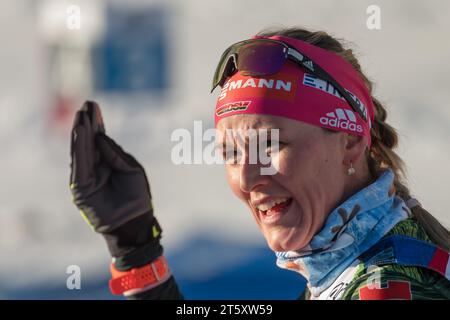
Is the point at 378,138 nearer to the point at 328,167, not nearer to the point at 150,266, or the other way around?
Result: the point at 328,167

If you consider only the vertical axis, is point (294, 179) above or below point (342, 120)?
below

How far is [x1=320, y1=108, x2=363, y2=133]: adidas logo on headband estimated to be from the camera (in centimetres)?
208

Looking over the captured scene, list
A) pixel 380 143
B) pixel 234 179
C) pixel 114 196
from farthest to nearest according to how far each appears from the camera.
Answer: pixel 114 196 < pixel 380 143 < pixel 234 179

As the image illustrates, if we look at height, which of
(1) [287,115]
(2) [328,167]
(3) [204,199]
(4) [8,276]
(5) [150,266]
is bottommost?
(4) [8,276]

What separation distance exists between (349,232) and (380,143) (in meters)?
0.41

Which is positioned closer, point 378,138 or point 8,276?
point 378,138

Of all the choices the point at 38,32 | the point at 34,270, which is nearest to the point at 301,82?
the point at 34,270

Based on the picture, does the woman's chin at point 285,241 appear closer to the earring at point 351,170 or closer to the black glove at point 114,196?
the earring at point 351,170

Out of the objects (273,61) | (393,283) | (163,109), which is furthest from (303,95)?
(163,109)

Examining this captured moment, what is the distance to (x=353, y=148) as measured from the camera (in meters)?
2.12

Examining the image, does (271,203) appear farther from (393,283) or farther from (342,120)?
(393,283)

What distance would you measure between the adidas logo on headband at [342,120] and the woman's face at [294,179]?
0.09ft

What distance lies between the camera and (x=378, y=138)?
2311mm
